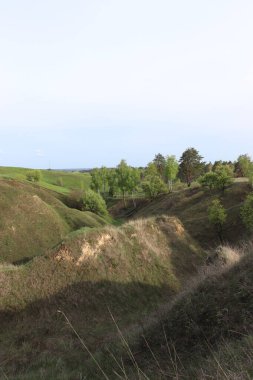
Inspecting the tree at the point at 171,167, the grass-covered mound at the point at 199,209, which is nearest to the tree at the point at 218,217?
the grass-covered mound at the point at 199,209

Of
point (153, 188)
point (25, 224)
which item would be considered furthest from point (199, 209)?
point (25, 224)

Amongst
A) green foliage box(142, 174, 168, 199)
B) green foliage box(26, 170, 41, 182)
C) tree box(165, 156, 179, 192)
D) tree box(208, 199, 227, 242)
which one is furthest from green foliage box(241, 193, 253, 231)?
green foliage box(26, 170, 41, 182)

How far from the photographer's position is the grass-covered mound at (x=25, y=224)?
48.9 meters

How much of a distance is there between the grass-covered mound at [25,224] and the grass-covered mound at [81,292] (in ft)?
59.3

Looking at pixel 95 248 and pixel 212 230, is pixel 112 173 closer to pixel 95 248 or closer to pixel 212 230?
pixel 212 230

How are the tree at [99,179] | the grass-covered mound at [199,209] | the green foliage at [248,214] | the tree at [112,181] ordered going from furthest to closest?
the tree at [99,179]
the tree at [112,181]
the grass-covered mound at [199,209]
the green foliage at [248,214]

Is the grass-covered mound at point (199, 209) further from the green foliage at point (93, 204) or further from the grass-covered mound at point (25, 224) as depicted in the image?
the grass-covered mound at point (25, 224)

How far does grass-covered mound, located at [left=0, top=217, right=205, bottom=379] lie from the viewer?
19.2 m

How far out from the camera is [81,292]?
28000mm

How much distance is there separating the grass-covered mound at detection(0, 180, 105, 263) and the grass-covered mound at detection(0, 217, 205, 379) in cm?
1807

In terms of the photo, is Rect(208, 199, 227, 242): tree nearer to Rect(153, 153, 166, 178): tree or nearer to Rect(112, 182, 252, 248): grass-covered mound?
Rect(112, 182, 252, 248): grass-covered mound

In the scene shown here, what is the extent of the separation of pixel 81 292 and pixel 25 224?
2891 centimetres

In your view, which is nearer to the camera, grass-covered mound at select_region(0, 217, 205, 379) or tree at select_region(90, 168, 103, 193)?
grass-covered mound at select_region(0, 217, 205, 379)

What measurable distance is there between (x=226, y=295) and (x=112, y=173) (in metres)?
125
